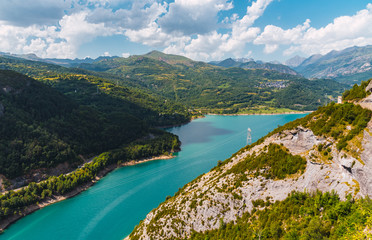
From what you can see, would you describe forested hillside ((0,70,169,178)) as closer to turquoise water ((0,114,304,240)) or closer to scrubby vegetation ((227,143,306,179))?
turquoise water ((0,114,304,240))

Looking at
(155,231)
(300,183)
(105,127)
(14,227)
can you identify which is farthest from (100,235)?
(105,127)

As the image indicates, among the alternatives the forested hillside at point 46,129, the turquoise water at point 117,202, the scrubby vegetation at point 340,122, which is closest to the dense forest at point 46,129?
the forested hillside at point 46,129

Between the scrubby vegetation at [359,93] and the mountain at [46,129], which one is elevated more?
the scrubby vegetation at [359,93]

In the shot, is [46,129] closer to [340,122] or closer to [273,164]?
[273,164]

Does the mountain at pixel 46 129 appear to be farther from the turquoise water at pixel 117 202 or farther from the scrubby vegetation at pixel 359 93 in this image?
the scrubby vegetation at pixel 359 93

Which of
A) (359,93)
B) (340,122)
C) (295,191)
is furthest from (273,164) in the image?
(359,93)

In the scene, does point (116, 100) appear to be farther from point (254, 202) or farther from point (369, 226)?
point (369, 226)
